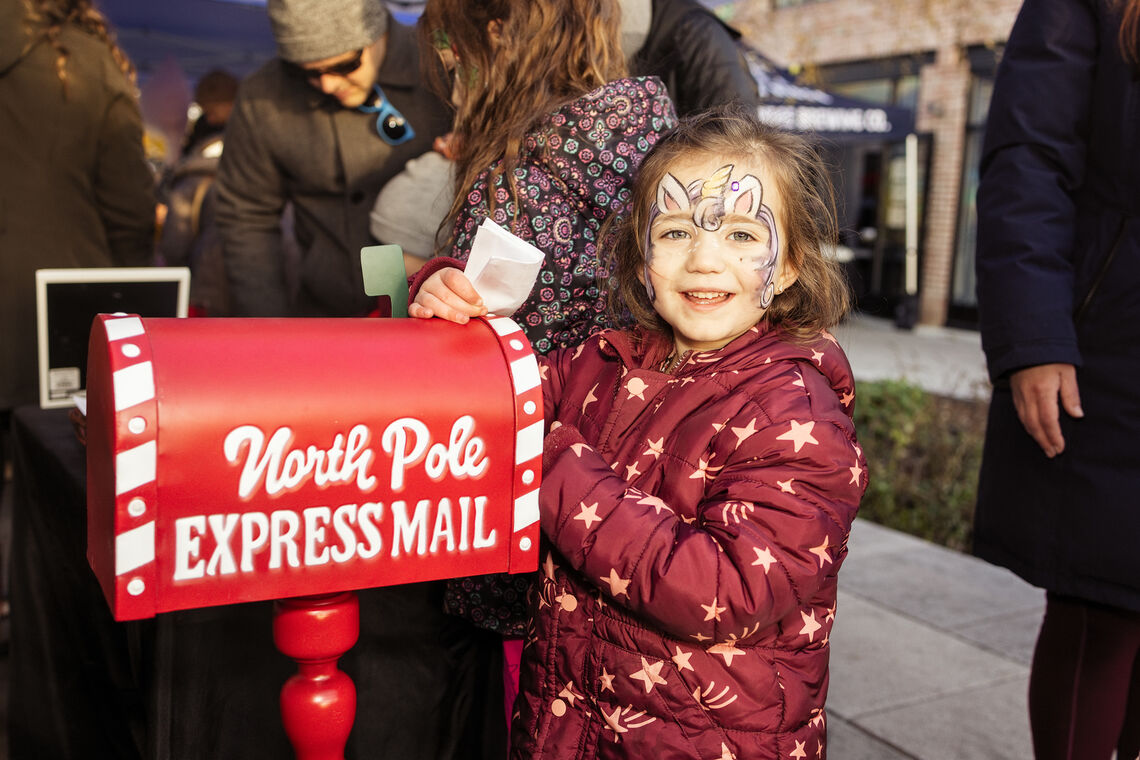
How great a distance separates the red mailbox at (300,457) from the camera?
0.91 m

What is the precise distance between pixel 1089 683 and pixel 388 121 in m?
2.03

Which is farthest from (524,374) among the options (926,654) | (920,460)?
(920,460)

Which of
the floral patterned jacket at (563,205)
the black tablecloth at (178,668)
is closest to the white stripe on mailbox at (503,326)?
the floral patterned jacket at (563,205)

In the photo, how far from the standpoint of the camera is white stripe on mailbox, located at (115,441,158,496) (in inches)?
34.9

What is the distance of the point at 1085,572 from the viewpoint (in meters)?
1.64

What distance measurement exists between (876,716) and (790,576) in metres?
1.73

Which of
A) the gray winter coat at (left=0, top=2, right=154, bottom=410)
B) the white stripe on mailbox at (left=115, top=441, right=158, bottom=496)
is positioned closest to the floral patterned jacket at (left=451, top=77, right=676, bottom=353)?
the white stripe on mailbox at (left=115, top=441, right=158, bottom=496)

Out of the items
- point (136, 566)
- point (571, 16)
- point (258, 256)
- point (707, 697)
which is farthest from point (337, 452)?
point (258, 256)

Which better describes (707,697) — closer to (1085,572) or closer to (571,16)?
(1085,572)

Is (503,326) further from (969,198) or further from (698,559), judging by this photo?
(969,198)

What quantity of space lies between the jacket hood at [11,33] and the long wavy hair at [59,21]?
2 cm

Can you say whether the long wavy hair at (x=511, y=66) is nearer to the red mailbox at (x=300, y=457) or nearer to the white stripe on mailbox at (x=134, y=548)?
the red mailbox at (x=300, y=457)

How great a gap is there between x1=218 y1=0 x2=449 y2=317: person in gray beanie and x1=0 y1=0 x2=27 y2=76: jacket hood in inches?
23.0

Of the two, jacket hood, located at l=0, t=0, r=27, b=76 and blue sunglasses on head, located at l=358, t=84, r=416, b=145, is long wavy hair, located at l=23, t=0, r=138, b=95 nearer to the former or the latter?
jacket hood, located at l=0, t=0, r=27, b=76
